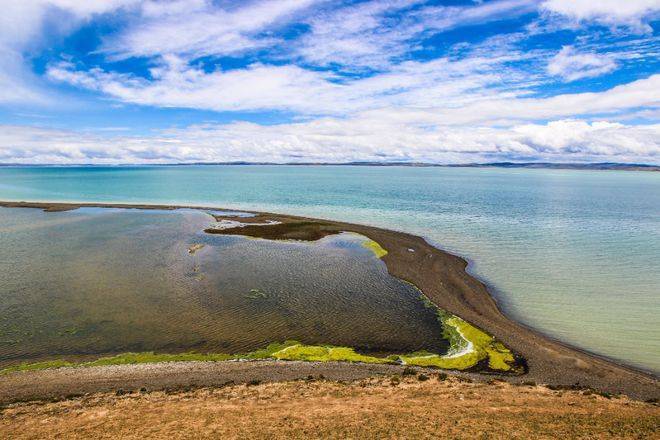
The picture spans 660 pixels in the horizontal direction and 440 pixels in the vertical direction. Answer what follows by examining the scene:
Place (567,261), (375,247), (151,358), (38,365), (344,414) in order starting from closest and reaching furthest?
(344,414) < (38,365) < (151,358) < (567,261) < (375,247)

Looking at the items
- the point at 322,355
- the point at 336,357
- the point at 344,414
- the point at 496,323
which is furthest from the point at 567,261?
the point at 344,414

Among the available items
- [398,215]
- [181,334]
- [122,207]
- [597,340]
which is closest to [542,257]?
[597,340]

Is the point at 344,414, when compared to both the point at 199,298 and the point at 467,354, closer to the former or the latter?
the point at 467,354

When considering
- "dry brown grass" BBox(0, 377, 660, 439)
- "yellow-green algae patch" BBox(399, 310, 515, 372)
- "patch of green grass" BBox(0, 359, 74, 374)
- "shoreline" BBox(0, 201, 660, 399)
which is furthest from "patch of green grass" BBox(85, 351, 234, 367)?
"shoreline" BBox(0, 201, 660, 399)

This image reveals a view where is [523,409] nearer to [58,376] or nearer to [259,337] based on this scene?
[259,337]

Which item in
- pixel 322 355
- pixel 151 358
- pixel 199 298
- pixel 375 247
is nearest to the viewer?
pixel 151 358

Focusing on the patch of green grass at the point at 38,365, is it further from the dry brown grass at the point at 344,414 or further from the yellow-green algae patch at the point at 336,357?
the dry brown grass at the point at 344,414

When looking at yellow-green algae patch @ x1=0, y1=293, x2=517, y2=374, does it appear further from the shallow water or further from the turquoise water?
the turquoise water
